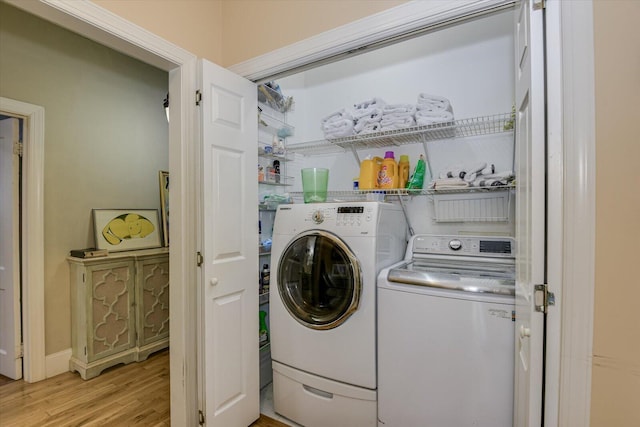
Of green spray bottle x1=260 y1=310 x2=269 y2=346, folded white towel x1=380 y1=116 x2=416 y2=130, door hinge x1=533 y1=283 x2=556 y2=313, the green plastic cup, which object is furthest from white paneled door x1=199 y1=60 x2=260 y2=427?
door hinge x1=533 y1=283 x2=556 y2=313

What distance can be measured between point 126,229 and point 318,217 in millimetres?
2005

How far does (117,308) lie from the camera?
2541 mm

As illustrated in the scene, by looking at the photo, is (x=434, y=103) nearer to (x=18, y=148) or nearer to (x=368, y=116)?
(x=368, y=116)

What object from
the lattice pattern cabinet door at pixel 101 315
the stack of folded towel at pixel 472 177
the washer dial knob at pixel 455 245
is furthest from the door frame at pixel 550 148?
the lattice pattern cabinet door at pixel 101 315

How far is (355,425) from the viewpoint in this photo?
1.63 meters

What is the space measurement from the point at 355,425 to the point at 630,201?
1.57 metres

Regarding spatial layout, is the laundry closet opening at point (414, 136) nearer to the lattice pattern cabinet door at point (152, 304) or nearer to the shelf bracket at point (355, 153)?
the shelf bracket at point (355, 153)

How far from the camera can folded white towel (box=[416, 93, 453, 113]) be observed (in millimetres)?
1857

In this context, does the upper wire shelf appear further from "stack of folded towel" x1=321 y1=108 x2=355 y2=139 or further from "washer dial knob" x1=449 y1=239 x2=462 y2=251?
"washer dial knob" x1=449 y1=239 x2=462 y2=251

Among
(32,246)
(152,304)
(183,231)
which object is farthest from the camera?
(152,304)

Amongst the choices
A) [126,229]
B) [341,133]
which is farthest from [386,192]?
[126,229]

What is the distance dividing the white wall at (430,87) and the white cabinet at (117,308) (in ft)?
5.06

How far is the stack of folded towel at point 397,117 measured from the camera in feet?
6.29

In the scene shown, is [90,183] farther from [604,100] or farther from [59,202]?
[604,100]
